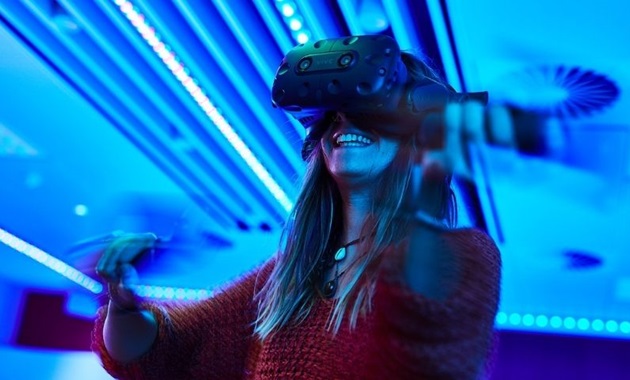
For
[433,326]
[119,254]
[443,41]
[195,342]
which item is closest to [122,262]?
[119,254]

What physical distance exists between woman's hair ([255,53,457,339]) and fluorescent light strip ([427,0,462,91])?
1.23 meters

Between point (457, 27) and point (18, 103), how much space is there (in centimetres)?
188

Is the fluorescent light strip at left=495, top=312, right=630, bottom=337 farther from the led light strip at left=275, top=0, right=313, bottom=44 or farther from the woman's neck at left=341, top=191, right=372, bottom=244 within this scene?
the woman's neck at left=341, top=191, right=372, bottom=244

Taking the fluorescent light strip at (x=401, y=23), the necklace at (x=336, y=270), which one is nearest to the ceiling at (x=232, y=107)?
the fluorescent light strip at (x=401, y=23)

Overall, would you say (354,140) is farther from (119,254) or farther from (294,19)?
(294,19)

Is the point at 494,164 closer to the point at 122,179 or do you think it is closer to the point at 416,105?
the point at 416,105

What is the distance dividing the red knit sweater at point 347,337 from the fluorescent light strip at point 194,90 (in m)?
1.12

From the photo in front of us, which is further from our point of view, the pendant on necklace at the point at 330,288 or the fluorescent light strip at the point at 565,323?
the fluorescent light strip at the point at 565,323

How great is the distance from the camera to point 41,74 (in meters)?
2.87

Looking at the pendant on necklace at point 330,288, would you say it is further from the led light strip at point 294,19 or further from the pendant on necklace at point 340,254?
the led light strip at point 294,19

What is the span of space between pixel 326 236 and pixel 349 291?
0.36ft

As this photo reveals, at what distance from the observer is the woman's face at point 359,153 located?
2.50ft

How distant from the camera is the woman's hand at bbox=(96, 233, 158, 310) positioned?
764mm

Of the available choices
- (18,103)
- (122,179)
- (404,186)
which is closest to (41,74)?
(18,103)
